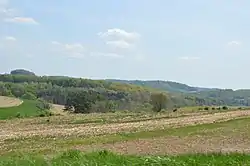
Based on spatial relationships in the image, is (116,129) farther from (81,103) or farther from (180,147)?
(81,103)

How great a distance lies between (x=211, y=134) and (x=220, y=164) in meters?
28.3

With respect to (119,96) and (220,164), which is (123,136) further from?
(119,96)

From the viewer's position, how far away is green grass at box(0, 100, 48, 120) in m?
99.3

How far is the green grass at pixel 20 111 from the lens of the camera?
99.3 m

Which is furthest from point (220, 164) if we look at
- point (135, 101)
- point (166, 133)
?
point (135, 101)

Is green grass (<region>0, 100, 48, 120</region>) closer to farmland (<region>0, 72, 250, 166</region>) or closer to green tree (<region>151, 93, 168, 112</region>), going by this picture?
farmland (<region>0, 72, 250, 166</region>)

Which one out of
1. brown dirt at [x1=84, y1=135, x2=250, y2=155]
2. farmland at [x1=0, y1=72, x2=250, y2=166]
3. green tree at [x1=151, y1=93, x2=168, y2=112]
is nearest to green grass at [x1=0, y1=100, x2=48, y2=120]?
farmland at [x1=0, y1=72, x2=250, y2=166]

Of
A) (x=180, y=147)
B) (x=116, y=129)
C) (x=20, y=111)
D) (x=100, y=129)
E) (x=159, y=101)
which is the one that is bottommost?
(x=20, y=111)

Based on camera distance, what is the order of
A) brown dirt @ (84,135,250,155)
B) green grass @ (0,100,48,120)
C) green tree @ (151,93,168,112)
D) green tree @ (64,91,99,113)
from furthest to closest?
green tree @ (64,91,99,113), green tree @ (151,93,168,112), green grass @ (0,100,48,120), brown dirt @ (84,135,250,155)

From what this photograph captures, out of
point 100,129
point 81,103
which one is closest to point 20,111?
point 81,103

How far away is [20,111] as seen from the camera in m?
107

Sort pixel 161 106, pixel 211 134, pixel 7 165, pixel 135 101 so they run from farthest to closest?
pixel 135 101, pixel 161 106, pixel 211 134, pixel 7 165

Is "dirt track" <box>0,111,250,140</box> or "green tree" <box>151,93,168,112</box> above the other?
"green tree" <box>151,93,168,112</box>

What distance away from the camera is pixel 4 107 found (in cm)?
11012
